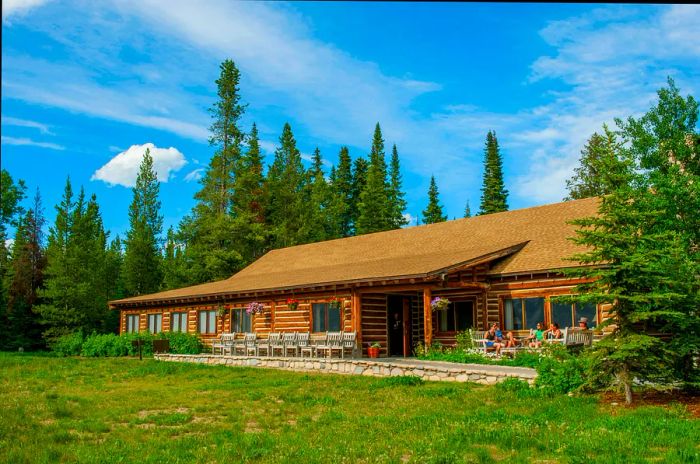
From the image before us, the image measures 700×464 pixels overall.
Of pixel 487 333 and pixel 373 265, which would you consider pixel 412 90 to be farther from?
pixel 373 265

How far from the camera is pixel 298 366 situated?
2214 cm

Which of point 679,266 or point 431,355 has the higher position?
point 679,266

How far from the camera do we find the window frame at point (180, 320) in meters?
33.8

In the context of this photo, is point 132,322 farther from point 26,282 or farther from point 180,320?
point 26,282

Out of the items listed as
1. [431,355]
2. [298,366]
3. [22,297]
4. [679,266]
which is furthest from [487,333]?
[22,297]

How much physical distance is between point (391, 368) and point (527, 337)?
5.66 m

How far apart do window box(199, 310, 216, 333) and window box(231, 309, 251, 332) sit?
5.67 ft

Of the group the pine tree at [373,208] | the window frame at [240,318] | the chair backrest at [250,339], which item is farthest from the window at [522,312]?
the pine tree at [373,208]

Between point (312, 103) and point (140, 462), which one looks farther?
point (140, 462)

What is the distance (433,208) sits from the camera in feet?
222

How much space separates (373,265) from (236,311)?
8035 millimetres

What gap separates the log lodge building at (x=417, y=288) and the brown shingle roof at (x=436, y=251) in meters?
0.07

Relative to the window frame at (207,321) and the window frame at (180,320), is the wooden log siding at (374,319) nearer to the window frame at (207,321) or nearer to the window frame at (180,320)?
the window frame at (207,321)

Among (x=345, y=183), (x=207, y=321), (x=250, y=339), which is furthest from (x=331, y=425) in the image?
(x=345, y=183)
